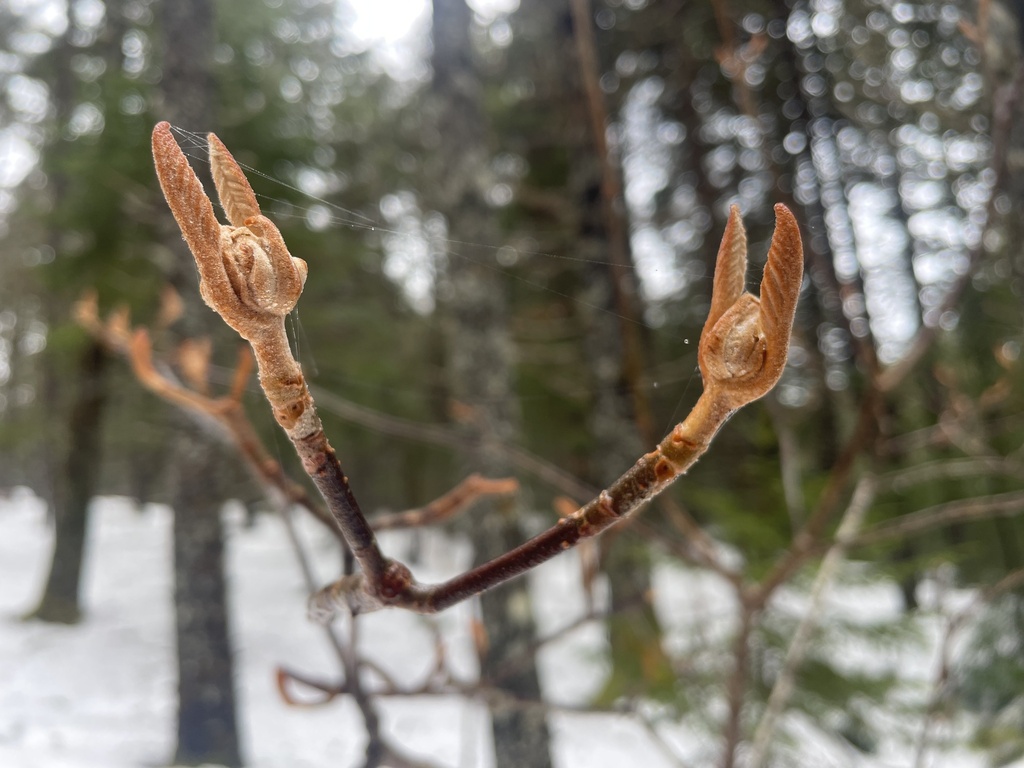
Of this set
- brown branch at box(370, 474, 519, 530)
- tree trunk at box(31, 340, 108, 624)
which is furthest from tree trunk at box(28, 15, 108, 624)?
brown branch at box(370, 474, 519, 530)

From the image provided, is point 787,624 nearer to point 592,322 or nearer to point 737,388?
point 592,322

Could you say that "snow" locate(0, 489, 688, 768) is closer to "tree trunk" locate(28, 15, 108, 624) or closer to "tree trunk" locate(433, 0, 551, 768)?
"tree trunk" locate(28, 15, 108, 624)

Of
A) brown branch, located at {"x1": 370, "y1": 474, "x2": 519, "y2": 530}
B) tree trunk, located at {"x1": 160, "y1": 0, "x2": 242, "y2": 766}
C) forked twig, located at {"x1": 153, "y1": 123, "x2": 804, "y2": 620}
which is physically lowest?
forked twig, located at {"x1": 153, "y1": 123, "x2": 804, "y2": 620}

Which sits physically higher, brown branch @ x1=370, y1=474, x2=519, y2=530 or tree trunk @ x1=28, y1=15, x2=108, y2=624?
tree trunk @ x1=28, y1=15, x2=108, y2=624

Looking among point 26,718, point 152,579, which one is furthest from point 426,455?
point 26,718

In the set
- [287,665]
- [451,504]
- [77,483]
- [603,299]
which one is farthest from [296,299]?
[77,483]

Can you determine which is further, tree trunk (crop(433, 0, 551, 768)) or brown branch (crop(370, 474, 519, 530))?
tree trunk (crop(433, 0, 551, 768))

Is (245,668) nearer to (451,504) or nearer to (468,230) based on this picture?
(468,230)

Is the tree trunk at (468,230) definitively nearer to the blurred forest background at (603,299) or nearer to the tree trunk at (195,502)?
the blurred forest background at (603,299)
